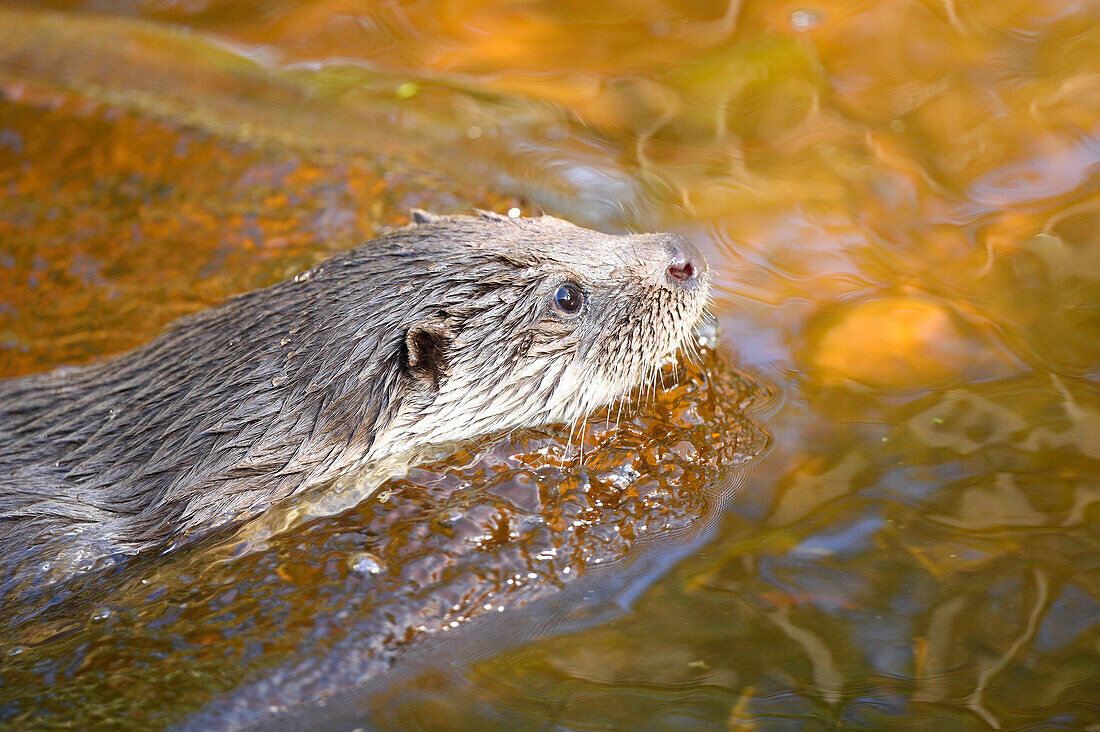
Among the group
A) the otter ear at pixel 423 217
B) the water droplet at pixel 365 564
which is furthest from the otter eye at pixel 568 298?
the water droplet at pixel 365 564

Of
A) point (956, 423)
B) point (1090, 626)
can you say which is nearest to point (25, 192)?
point (956, 423)

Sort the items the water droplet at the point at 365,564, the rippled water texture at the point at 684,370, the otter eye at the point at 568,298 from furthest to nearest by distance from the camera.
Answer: the otter eye at the point at 568,298
the water droplet at the point at 365,564
the rippled water texture at the point at 684,370

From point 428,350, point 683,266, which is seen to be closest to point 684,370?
point 683,266

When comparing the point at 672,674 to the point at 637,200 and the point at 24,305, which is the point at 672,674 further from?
the point at 24,305

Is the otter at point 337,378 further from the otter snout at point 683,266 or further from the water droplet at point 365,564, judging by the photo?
the water droplet at point 365,564

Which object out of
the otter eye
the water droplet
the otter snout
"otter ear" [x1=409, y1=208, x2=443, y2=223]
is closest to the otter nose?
the otter snout

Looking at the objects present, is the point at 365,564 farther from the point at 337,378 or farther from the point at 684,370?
the point at 684,370
